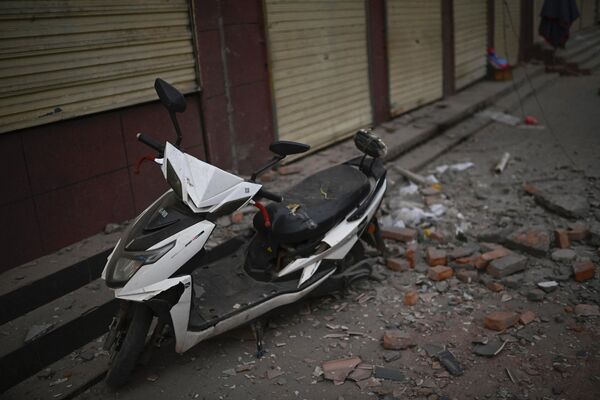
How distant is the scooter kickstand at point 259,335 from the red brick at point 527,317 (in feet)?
5.85

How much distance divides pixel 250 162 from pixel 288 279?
2822 millimetres

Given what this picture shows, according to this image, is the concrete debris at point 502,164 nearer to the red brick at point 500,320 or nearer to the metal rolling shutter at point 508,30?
the red brick at point 500,320

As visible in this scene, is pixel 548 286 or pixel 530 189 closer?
pixel 548 286

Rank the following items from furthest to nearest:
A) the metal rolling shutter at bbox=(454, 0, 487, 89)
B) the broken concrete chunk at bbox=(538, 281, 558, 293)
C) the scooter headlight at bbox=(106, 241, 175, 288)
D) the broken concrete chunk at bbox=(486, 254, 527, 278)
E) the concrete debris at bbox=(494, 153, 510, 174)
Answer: the metal rolling shutter at bbox=(454, 0, 487, 89) < the concrete debris at bbox=(494, 153, 510, 174) < the broken concrete chunk at bbox=(486, 254, 527, 278) < the broken concrete chunk at bbox=(538, 281, 558, 293) < the scooter headlight at bbox=(106, 241, 175, 288)

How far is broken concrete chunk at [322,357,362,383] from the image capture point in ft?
11.4

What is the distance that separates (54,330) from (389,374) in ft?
7.27

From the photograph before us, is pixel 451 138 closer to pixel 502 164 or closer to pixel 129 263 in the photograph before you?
pixel 502 164

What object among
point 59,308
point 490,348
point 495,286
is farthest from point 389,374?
point 59,308

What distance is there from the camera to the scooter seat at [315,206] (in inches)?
153

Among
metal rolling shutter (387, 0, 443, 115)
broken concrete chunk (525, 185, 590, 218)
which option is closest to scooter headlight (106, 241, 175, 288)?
broken concrete chunk (525, 185, 590, 218)

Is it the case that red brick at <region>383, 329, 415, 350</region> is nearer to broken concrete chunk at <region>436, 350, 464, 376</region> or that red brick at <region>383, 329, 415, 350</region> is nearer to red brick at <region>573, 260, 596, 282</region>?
broken concrete chunk at <region>436, 350, 464, 376</region>

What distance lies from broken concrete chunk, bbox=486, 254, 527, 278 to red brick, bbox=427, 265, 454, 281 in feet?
1.00

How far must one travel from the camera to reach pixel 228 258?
170 inches

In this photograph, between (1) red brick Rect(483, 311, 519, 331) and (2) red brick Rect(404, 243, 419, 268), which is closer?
(1) red brick Rect(483, 311, 519, 331)
